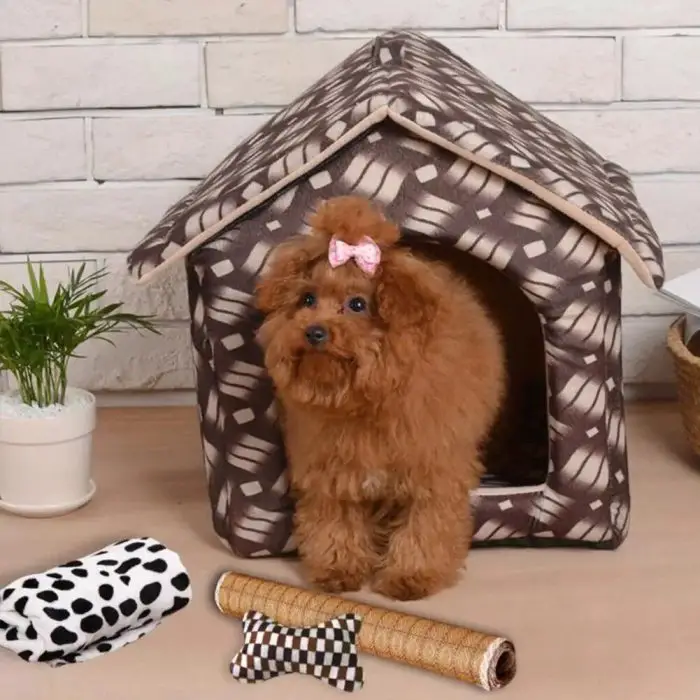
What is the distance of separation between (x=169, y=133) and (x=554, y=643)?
89cm

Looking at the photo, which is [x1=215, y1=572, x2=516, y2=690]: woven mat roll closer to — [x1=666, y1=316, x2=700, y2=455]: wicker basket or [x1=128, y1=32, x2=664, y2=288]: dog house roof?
[x1=128, y1=32, x2=664, y2=288]: dog house roof

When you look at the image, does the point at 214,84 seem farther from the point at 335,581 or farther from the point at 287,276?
the point at 335,581

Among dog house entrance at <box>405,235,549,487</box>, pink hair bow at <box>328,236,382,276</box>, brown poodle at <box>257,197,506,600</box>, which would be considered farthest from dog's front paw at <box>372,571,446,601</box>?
pink hair bow at <box>328,236,382,276</box>

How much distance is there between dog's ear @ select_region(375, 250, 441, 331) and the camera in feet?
3.19

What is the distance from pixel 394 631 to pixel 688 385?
555 mm

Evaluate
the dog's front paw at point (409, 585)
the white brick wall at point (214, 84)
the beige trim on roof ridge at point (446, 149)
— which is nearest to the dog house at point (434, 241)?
the beige trim on roof ridge at point (446, 149)

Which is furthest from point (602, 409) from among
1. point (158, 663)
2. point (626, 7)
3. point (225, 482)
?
point (626, 7)

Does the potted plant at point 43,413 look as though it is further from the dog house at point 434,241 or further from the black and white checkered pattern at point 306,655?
the black and white checkered pattern at point 306,655

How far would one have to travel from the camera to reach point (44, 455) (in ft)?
4.21

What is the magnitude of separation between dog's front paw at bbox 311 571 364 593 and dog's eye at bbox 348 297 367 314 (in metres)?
0.30

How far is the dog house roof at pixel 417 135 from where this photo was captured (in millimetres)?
1062

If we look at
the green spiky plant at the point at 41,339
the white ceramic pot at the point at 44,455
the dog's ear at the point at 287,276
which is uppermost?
the dog's ear at the point at 287,276

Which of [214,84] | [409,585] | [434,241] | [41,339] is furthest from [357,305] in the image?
[214,84]

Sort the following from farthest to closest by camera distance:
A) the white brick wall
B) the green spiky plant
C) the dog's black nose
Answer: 1. the white brick wall
2. the green spiky plant
3. the dog's black nose
